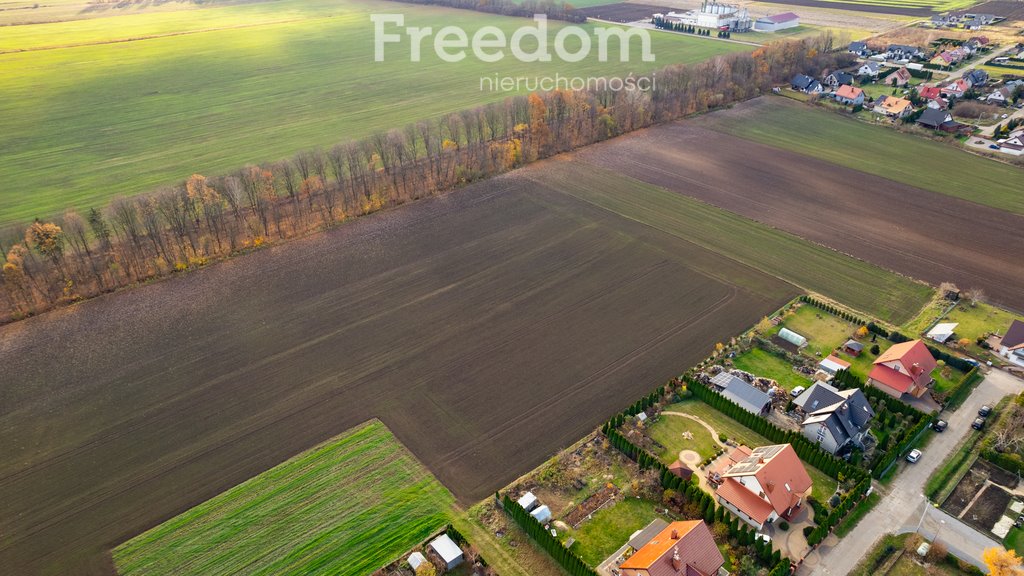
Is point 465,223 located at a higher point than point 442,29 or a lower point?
lower

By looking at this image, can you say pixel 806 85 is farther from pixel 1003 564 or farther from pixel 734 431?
pixel 1003 564

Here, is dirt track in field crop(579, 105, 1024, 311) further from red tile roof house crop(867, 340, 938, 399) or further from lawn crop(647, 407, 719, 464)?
lawn crop(647, 407, 719, 464)

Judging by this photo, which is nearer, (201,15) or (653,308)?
(653,308)

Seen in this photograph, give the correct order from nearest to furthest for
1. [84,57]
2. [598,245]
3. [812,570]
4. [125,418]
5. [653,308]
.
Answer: [812,570] < [125,418] < [653,308] < [598,245] < [84,57]

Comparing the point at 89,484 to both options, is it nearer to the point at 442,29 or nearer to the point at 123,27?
the point at 442,29

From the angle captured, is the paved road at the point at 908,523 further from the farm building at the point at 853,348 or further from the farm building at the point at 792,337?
the farm building at the point at 792,337

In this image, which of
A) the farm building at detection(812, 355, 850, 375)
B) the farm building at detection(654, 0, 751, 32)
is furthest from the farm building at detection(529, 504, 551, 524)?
the farm building at detection(654, 0, 751, 32)

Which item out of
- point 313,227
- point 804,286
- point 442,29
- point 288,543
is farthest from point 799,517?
point 442,29

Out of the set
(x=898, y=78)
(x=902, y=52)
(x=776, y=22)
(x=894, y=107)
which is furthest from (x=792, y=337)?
(x=776, y=22)

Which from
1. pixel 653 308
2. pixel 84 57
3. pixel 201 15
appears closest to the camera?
pixel 653 308
